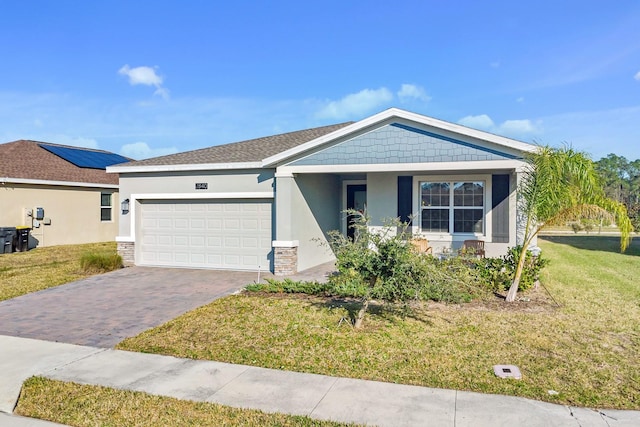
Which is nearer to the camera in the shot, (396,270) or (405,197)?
(396,270)

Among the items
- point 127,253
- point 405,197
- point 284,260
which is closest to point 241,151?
point 284,260

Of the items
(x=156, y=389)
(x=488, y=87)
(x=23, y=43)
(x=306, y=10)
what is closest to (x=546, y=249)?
(x=488, y=87)

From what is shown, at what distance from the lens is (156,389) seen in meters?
5.29

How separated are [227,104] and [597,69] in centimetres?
1583

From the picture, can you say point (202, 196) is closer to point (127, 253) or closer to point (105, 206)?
point (127, 253)

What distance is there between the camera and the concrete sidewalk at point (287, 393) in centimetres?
452

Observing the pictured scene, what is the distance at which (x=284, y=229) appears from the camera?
12.7m

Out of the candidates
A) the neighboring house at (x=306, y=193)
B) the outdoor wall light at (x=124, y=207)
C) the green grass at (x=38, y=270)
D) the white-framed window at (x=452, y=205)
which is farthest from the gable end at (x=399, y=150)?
the green grass at (x=38, y=270)

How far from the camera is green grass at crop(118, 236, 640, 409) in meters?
5.46

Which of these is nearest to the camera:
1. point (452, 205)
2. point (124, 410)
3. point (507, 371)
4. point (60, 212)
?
point (124, 410)

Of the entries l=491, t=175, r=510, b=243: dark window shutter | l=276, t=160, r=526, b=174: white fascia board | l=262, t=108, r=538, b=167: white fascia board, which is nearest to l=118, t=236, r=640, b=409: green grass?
l=491, t=175, r=510, b=243: dark window shutter

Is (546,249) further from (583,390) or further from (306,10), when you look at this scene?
(583,390)

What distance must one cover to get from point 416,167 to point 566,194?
355 centimetres

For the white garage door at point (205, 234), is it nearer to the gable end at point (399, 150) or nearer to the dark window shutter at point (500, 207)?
the gable end at point (399, 150)
